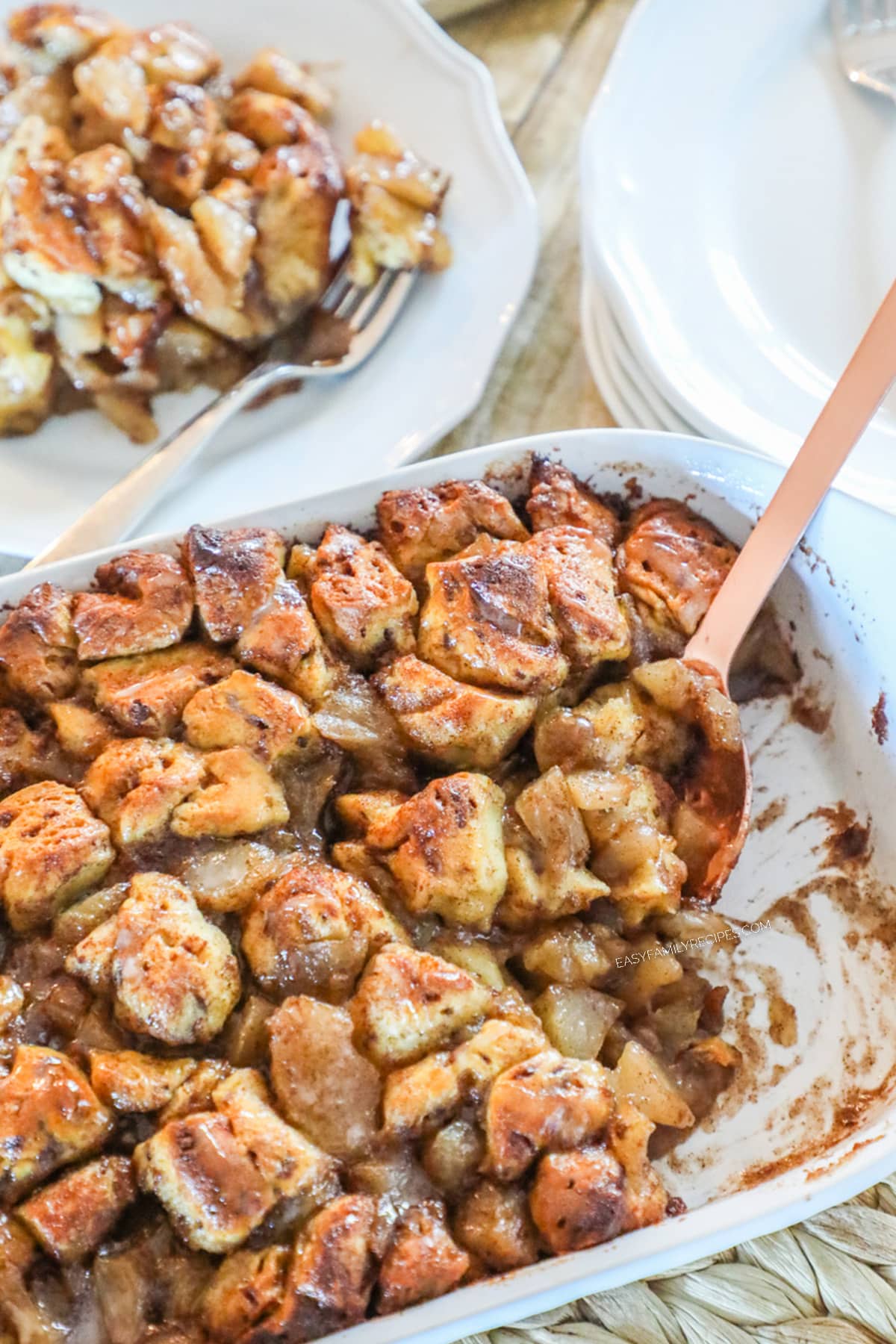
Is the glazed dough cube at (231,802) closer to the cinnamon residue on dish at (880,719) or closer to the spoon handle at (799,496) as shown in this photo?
the spoon handle at (799,496)

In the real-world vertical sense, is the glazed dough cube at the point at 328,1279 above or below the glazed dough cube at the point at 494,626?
below

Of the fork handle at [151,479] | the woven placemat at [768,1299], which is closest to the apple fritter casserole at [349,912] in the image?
the woven placemat at [768,1299]

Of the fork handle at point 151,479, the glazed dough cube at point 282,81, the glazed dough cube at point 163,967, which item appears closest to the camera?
the glazed dough cube at point 163,967

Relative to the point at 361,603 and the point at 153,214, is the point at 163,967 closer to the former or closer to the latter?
the point at 361,603

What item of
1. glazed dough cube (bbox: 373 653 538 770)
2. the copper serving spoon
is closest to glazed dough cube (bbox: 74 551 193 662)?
glazed dough cube (bbox: 373 653 538 770)

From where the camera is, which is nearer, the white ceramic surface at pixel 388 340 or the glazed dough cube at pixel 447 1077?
the glazed dough cube at pixel 447 1077

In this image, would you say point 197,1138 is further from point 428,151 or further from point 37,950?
point 428,151
